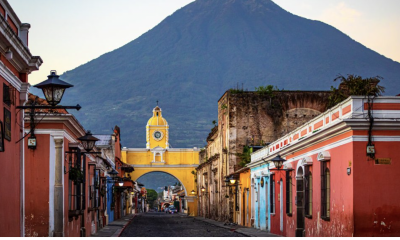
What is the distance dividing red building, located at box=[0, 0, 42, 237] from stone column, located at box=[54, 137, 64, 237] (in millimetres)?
6723

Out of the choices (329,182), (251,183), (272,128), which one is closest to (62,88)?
(329,182)

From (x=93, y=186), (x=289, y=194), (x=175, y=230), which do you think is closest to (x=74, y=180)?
(x=289, y=194)

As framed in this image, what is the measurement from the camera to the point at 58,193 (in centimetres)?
2175

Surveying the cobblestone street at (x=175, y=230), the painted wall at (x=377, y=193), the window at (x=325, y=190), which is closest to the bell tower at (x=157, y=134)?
the cobblestone street at (x=175, y=230)

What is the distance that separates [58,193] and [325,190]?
24.5 feet

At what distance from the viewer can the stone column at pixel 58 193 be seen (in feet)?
71.4

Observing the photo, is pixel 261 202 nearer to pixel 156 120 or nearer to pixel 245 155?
pixel 245 155

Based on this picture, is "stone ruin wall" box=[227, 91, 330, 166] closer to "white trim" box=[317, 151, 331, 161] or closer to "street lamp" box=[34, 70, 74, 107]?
"white trim" box=[317, 151, 331, 161]

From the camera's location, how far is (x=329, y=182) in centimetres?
2231

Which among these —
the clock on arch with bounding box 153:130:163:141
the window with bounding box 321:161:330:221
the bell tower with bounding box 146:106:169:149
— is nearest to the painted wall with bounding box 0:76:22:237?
the window with bounding box 321:161:330:221

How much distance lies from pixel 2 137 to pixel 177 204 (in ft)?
363

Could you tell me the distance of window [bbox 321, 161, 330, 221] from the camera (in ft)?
74.0

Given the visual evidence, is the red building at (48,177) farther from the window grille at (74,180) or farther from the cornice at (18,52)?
the cornice at (18,52)

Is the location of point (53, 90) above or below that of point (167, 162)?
above
